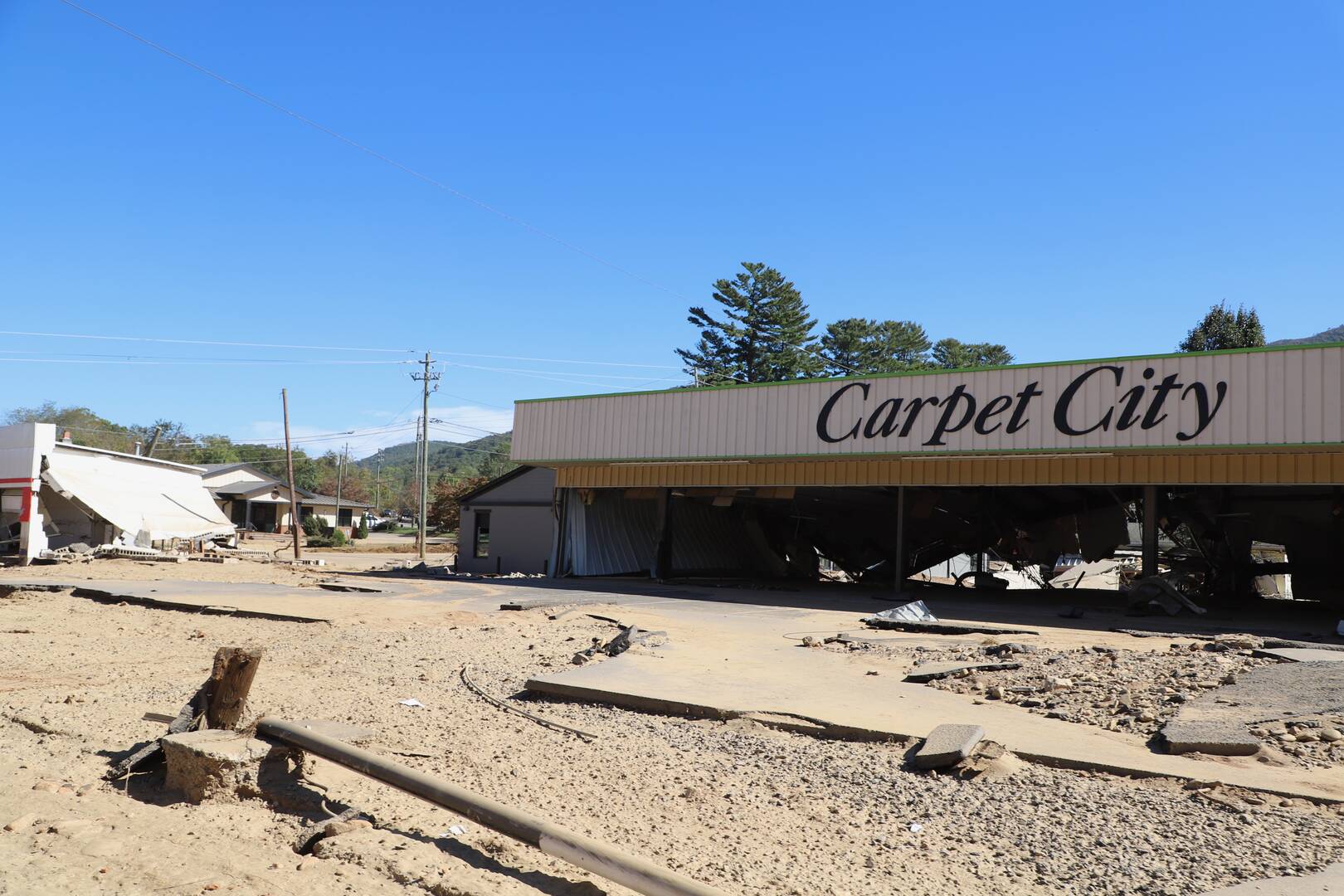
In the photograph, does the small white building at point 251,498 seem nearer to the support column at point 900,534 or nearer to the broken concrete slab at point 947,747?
the support column at point 900,534

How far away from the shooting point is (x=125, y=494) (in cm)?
3428

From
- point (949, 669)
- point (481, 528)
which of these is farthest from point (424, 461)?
point (949, 669)

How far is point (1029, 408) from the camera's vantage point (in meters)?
20.8

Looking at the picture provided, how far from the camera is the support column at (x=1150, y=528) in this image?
19.8 meters

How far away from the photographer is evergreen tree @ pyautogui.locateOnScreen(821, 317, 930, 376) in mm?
77625

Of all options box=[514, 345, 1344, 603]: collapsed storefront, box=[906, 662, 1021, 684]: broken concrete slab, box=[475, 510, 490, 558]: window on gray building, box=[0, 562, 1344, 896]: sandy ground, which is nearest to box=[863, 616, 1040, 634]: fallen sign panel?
box=[906, 662, 1021, 684]: broken concrete slab

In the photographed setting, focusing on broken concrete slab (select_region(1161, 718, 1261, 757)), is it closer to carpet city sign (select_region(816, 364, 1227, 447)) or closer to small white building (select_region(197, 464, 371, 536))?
carpet city sign (select_region(816, 364, 1227, 447))

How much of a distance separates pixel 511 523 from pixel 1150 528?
21.1 m

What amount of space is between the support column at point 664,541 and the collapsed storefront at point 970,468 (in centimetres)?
7

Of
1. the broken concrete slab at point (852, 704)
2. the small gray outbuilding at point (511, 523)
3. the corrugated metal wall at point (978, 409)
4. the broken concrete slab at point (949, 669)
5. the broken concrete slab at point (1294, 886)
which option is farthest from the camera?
the small gray outbuilding at point (511, 523)

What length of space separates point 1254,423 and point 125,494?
3484cm

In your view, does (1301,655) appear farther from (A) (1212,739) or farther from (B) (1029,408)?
(B) (1029,408)

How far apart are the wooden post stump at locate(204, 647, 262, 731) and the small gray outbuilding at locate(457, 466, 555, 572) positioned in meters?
25.5

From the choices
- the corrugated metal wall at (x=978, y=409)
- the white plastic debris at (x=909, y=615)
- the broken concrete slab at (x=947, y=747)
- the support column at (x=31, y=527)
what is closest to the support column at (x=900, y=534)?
the corrugated metal wall at (x=978, y=409)
